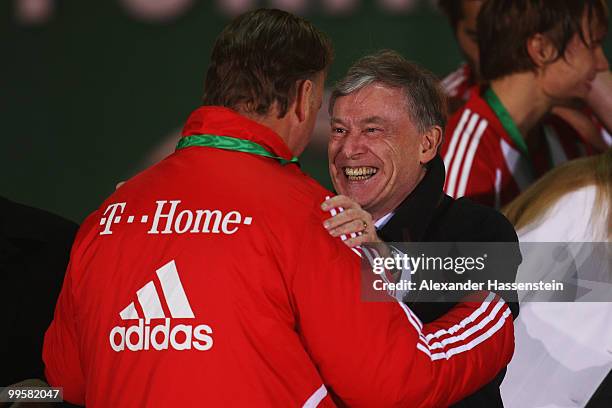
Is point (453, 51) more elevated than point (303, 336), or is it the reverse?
point (453, 51)

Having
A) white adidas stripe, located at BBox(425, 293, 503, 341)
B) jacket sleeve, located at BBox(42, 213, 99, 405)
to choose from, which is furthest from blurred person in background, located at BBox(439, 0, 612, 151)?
jacket sleeve, located at BBox(42, 213, 99, 405)

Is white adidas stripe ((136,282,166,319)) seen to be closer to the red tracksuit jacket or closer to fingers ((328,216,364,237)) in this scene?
the red tracksuit jacket

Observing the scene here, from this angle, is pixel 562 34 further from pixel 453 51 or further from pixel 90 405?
pixel 90 405

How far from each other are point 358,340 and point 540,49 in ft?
6.48

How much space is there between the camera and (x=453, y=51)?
406 cm

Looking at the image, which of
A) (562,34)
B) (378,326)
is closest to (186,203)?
(378,326)

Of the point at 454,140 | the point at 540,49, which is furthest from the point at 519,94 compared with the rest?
the point at 454,140

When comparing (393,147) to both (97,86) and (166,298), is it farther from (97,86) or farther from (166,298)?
(97,86)

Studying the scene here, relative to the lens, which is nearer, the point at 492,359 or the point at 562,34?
the point at 492,359

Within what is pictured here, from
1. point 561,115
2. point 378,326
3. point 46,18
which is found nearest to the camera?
point 378,326

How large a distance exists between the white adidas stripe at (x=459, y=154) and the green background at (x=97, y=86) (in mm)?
760

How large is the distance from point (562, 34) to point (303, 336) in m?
1.99

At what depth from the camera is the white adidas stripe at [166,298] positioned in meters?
1.63

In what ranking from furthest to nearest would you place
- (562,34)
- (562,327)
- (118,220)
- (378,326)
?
(562,34) < (562,327) < (118,220) < (378,326)
